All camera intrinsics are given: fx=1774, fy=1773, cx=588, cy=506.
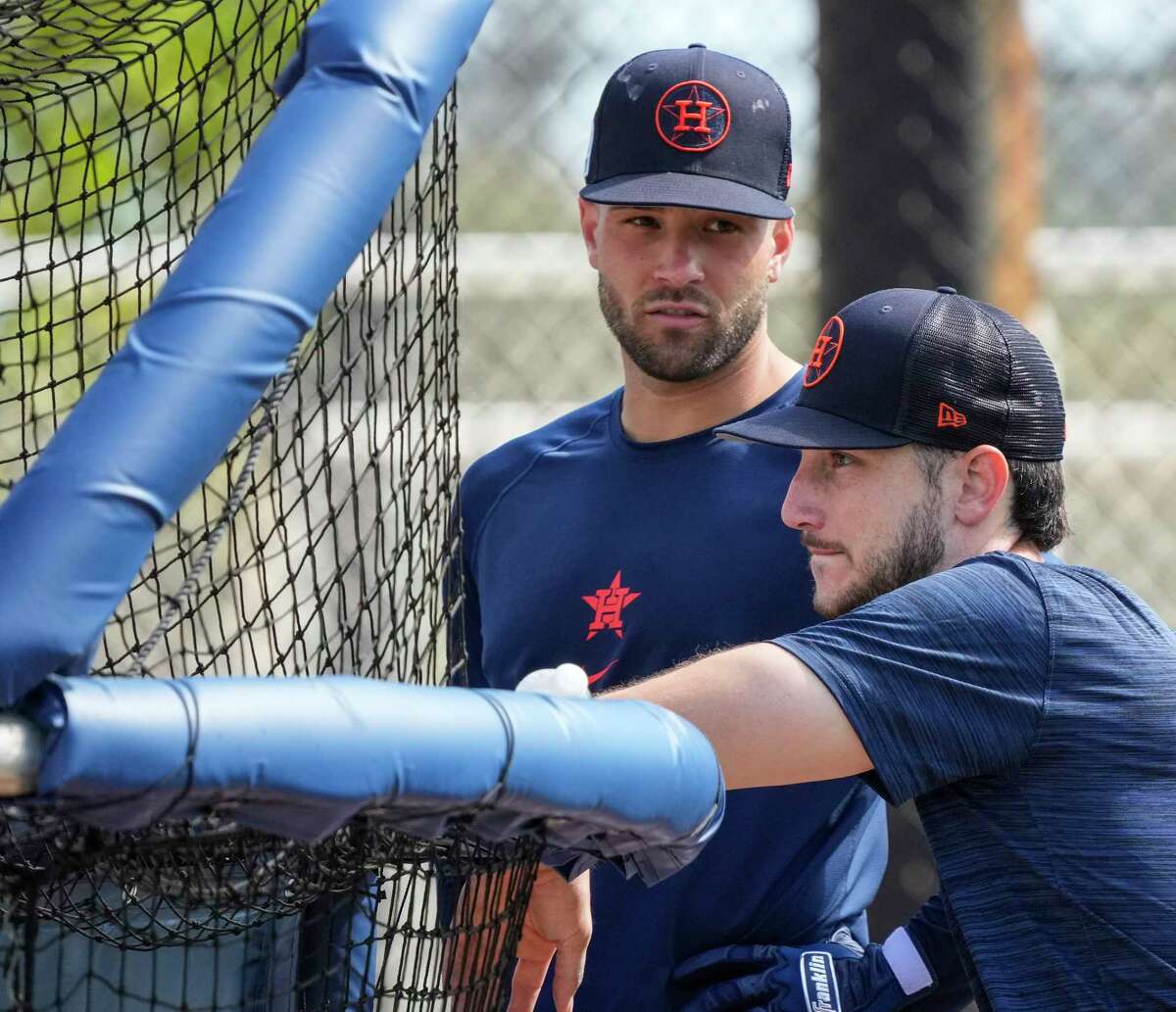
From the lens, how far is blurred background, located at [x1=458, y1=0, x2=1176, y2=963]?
9.90 ft

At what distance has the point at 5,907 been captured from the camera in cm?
148

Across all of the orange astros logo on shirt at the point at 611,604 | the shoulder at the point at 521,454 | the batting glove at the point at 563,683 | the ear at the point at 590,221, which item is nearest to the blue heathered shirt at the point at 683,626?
the orange astros logo on shirt at the point at 611,604

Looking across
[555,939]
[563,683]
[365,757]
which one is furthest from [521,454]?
[365,757]

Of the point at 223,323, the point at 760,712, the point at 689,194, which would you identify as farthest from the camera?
the point at 689,194

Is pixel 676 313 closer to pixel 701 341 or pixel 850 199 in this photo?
pixel 701 341

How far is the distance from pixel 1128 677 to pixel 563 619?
2.88 ft

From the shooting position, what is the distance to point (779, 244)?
2.64 metres

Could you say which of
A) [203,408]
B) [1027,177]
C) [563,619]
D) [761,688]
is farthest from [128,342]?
[1027,177]

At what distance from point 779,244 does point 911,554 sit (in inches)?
31.5

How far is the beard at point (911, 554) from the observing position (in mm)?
1973

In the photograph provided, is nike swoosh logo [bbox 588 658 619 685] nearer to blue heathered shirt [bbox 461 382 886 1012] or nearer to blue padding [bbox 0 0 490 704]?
blue heathered shirt [bbox 461 382 886 1012]

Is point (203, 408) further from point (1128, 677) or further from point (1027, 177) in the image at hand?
point (1027, 177)

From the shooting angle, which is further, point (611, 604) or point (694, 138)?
point (694, 138)

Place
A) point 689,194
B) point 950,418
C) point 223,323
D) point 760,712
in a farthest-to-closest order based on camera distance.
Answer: point 689,194, point 950,418, point 760,712, point 223,323
